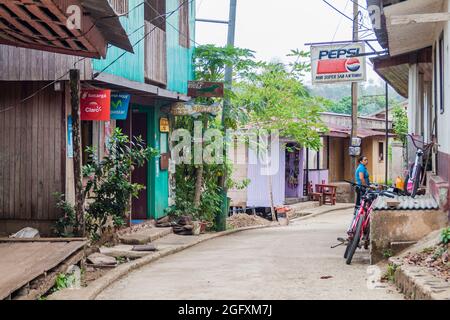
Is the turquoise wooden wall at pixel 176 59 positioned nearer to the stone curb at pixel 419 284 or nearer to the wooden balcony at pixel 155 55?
the wooden balcony at pixel 155 55

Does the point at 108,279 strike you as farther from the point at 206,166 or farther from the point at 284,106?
the point at 284,106

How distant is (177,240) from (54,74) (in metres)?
5.17

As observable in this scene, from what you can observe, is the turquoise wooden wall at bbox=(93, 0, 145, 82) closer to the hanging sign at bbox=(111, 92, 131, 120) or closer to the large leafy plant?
the hanging sign at bbox=(111, 92, 131, 120)

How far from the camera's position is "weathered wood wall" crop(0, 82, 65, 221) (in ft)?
41.8

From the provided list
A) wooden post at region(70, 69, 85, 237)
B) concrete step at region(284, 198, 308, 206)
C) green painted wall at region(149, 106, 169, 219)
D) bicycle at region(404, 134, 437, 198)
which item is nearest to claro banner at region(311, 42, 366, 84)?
green painted wall at region(149, 106, 169, 219)

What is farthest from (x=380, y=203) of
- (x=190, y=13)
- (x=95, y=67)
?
(x=190, y=13)

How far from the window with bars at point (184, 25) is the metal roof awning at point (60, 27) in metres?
7.10

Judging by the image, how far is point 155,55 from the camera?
16531 mm

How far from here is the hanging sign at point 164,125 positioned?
18.2 metres

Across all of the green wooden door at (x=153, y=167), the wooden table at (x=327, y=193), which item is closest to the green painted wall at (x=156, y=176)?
the green wooden door at (x=153, y=167)

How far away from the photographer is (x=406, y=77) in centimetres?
1905

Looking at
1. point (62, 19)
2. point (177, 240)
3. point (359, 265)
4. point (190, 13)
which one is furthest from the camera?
point (190, 13)

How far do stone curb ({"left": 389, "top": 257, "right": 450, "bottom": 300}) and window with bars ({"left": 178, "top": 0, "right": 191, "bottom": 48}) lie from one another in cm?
1093
